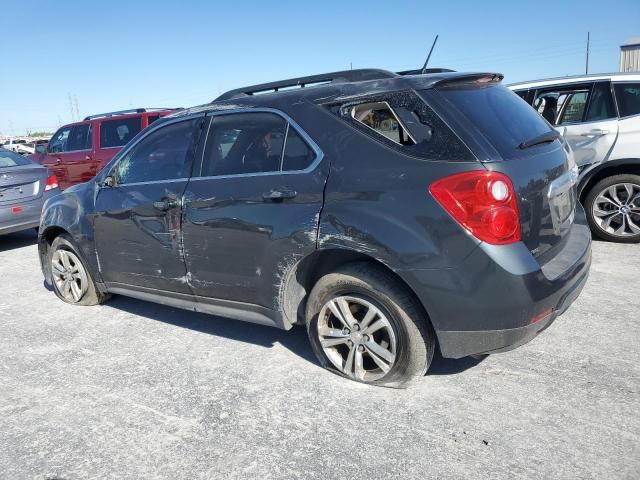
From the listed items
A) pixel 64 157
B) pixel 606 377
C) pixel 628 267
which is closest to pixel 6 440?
pixel 606 377

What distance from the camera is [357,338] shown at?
9.84ft

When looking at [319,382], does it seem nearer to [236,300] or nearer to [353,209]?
[236,300]

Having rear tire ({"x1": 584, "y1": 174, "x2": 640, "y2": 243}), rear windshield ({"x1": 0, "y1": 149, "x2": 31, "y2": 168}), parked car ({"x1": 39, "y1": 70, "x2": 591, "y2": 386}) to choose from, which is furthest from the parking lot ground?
Result: rear windshield ({"x1": 0, "y1": 149, "x2": 31, "y2": 168})

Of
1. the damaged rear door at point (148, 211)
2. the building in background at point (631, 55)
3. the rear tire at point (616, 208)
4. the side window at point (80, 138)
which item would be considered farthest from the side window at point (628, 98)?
the building in background at point (631, 55)

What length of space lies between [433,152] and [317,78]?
1.15m

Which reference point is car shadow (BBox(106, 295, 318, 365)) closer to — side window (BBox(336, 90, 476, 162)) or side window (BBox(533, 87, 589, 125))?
side window (BBox(336, 90, 476, 162))

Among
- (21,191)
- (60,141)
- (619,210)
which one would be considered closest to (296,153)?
(619,210)

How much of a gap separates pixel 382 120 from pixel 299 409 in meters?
1.69

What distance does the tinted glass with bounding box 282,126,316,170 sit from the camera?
2.98 metres

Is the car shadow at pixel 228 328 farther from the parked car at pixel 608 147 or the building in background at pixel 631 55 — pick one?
the building in background at pixel 631 55

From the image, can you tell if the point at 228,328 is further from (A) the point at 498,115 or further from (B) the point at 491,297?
(A) the point at 498,115

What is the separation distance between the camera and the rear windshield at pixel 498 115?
2.67 m

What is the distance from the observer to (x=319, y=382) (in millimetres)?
3139

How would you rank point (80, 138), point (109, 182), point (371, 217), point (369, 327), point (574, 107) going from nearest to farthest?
1. point (371, 217)
2. point (369, 327)
3. point (109, 182)
4. point (574, 107)
5. point (80, 138)
